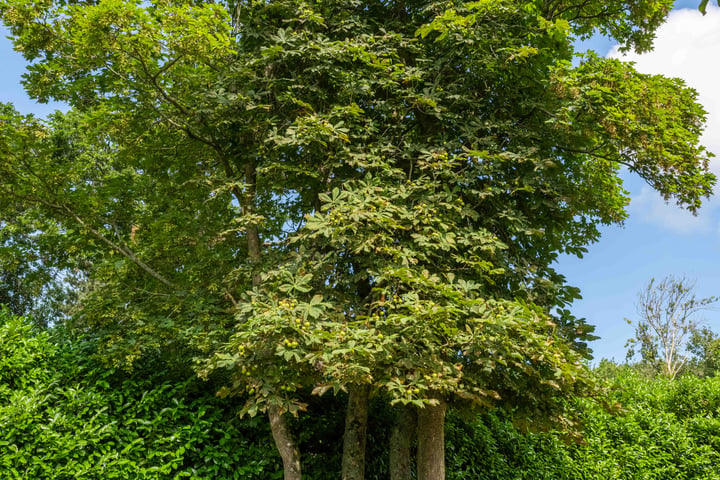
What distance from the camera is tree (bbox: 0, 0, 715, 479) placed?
14.0ft

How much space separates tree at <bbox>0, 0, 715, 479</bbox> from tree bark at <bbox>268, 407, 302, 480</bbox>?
0.12 feet

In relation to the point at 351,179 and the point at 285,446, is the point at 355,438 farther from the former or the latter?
the point at 351,179

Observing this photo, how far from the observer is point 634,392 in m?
9.01

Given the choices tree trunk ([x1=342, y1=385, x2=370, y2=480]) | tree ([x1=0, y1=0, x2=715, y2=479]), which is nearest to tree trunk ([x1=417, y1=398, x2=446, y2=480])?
tree ([x1=0, y1=0, x2=715, y2=479])

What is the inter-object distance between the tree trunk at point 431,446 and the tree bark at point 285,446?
1332 millimetres

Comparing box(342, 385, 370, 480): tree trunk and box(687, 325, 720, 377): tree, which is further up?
box(687, 325, 720, 377): tree

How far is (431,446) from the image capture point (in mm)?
5312

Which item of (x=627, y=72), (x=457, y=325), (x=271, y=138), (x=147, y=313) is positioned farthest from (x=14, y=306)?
(x=627, y=72)

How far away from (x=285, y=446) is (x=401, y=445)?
1.49 metres

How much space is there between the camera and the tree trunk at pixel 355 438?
5.54 metres

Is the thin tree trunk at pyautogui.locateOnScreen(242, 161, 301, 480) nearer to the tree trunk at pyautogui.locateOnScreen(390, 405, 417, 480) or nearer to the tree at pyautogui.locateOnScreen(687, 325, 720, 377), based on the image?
the tree trunk at pyautogui.locateOnScreen(390, 405, 417, 480)

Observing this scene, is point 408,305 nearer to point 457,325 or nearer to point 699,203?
point 457,325

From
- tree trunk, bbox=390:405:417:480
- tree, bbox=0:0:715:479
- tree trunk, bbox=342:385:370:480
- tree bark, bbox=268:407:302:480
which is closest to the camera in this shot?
tree, bbox=0:0:715:479

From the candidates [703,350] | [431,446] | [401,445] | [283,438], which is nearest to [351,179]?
[283,438]
